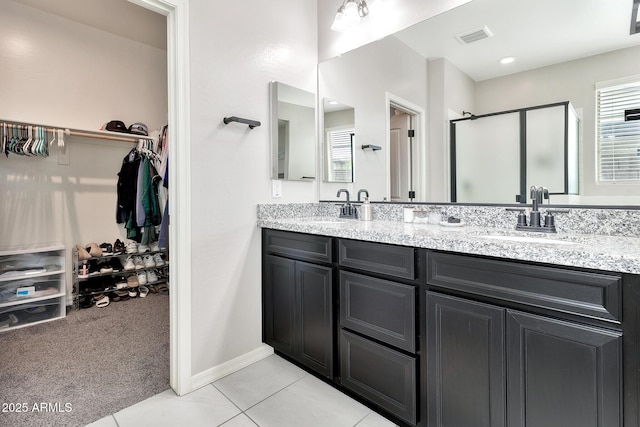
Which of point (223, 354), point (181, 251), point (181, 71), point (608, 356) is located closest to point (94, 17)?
point (181, 71)

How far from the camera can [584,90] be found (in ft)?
4.63

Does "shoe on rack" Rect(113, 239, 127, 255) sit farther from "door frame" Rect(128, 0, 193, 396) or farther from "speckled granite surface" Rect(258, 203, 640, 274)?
"speckled granite surface" Rect(258, 203, 640, 274)

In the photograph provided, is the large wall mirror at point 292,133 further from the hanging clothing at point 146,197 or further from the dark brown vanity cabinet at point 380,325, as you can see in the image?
the hanging clothing at point 146,197

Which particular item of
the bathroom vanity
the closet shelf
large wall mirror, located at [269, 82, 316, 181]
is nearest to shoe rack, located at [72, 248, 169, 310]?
the closet shelf

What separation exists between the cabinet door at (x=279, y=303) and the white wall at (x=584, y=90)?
1.49 m

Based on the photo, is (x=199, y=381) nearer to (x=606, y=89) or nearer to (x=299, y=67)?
(x=299, y=67)

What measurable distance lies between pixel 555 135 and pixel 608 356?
3.44 feet

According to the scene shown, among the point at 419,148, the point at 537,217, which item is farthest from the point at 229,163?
the point at 537,217

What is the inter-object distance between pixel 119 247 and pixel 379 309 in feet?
10.1

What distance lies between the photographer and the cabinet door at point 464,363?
109 centimetres

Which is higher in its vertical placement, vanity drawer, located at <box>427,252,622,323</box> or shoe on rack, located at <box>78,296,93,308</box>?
vanity drawer, located at <box>427,252,622,323</box>

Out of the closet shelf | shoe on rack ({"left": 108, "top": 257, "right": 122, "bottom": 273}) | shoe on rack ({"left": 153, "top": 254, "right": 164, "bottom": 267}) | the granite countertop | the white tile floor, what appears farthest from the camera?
shoe on rack ({"left": 153, "top": 254, "right": 164, "bottom": 267})

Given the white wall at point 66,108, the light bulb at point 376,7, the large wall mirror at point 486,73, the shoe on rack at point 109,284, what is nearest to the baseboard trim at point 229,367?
the large wall mirror at point 486,73

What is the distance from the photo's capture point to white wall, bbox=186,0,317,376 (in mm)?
1779
